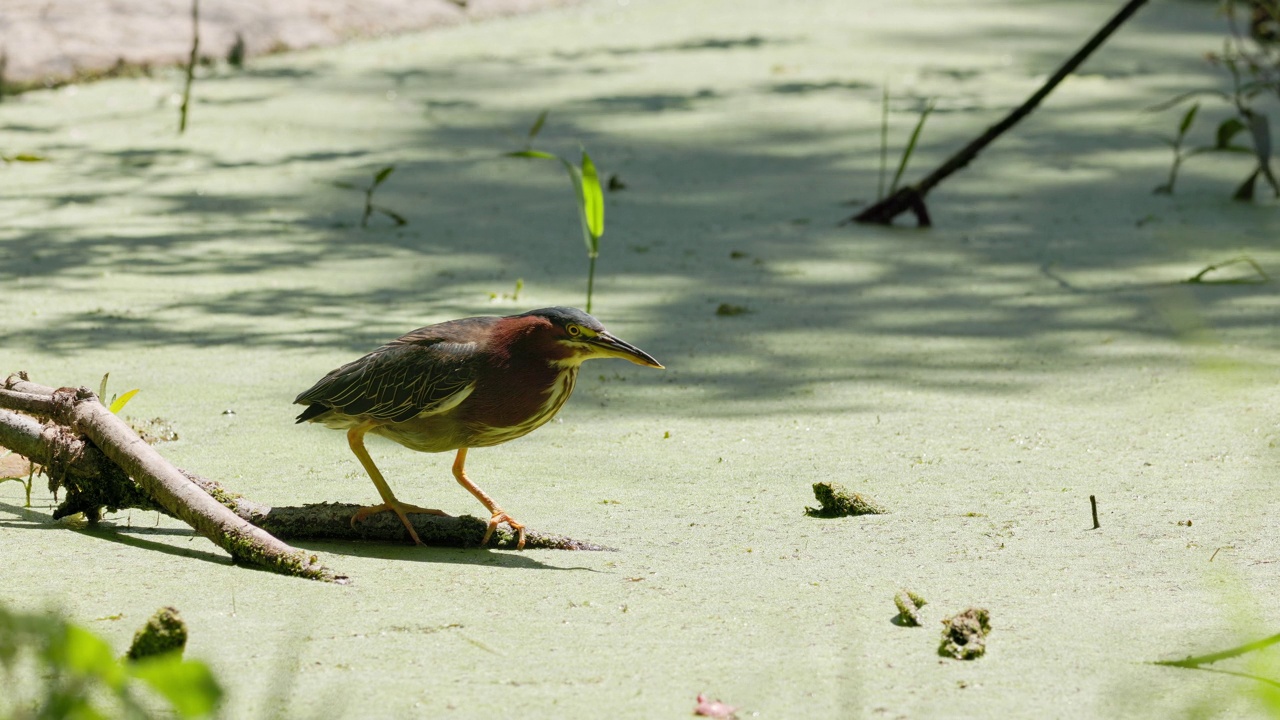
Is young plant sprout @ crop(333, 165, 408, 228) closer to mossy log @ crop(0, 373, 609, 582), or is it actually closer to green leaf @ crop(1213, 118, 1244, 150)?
mossy log @ crop(0, 373, 609, 582)

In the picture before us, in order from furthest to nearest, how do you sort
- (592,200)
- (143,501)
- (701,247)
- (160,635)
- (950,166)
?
1. (950,166)
2. (701,247)
3. (592,200)
4. (143,501)
5. (160,635)

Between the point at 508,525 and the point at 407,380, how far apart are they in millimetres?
299

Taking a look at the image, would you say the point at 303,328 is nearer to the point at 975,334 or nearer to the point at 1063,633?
the point at 975,334

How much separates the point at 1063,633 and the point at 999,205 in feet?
10.9

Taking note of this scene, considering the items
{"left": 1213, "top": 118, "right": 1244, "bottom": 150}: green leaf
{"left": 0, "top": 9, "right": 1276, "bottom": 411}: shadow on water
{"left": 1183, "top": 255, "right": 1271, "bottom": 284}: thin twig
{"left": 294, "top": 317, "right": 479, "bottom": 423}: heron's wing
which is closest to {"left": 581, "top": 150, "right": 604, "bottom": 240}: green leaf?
{"left": 0, "top": 9, "right": 1276, "bottom": 411}: shadow on water

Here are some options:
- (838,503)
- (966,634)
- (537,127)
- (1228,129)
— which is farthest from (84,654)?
(1228,129)

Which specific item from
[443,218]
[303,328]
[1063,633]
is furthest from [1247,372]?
[443,218]

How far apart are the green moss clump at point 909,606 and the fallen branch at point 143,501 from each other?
0.56m

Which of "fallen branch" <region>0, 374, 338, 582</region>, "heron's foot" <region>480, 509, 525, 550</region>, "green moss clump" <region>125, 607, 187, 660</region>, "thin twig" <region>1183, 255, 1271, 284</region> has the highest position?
"green moss clump" <region>125, 607, 187, 660</region>

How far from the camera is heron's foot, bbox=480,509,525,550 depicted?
91.4 inches

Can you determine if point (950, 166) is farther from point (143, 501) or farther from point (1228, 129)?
point (143, 501)

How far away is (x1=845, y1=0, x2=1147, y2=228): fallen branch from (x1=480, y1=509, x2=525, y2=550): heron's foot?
8.93ft

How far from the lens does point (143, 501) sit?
2234mm

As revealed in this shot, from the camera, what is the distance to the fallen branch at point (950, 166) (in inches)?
180
